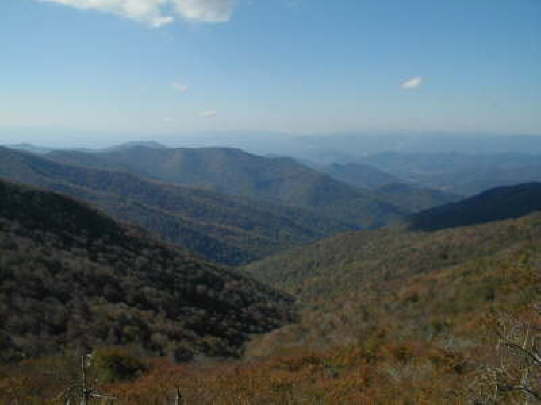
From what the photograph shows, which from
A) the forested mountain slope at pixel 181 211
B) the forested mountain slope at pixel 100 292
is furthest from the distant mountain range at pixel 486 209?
the forested mountain slope at pixel 100 292

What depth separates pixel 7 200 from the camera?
27375 mm

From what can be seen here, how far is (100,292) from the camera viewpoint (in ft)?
54.4

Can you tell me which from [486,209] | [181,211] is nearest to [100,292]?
[486,209]

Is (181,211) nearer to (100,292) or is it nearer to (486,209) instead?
(486,209)

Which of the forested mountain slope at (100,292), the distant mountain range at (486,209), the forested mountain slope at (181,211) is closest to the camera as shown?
the forested mountain slope at (100,292)

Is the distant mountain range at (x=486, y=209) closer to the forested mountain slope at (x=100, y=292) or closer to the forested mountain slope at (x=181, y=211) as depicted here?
the forested mountain slope at (x=181, y=211)

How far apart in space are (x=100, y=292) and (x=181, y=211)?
146986mm

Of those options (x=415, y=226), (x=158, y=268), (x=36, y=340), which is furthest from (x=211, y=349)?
(x=415, y=226)

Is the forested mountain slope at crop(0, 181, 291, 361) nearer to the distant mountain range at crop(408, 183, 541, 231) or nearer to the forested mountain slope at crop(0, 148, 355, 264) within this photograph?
the distant mountain range at crop(408, 183, 541, 231)

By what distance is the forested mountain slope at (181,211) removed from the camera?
361 feet

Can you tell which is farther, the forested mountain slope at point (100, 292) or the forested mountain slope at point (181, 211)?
the forested mountain slope at point (181, 211)

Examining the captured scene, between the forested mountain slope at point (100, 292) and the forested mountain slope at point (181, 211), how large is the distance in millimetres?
75909

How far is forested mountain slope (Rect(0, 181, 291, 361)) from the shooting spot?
11594mm

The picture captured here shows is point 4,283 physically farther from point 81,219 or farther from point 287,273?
point 287,273
